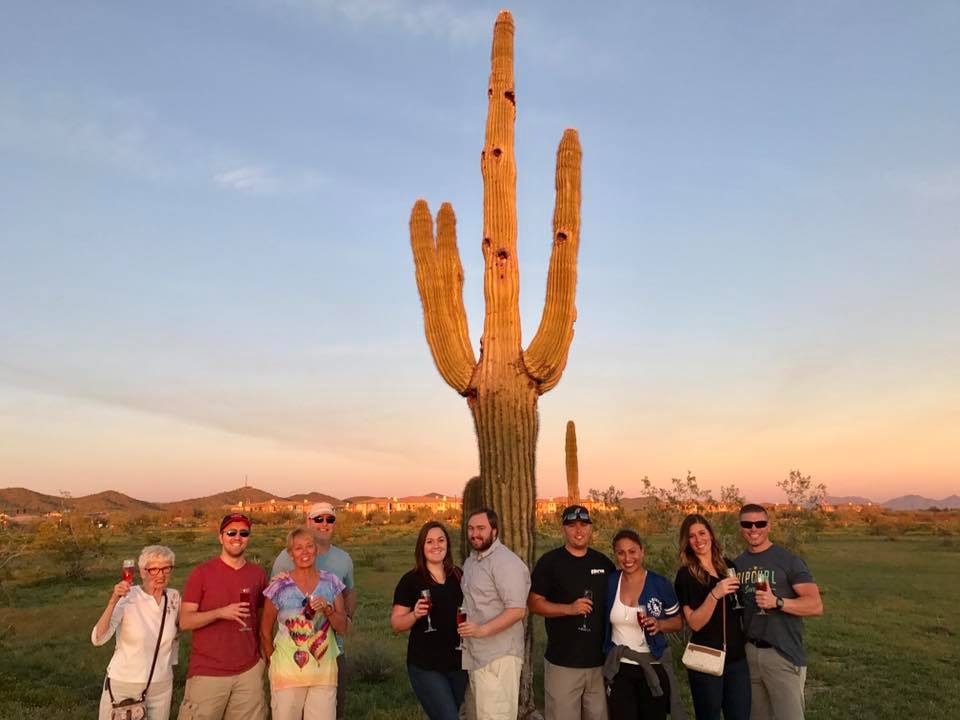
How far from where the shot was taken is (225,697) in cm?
427

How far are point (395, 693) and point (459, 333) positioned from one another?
186 inches

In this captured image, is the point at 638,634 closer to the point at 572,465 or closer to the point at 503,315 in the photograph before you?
the point at 503,315

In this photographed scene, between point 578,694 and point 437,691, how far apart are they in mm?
874

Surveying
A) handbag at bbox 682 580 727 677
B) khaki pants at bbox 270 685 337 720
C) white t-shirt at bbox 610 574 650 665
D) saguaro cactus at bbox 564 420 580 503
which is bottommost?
khaki pants at bbox 270 685 337 720

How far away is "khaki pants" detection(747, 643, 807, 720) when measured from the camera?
4.29 m

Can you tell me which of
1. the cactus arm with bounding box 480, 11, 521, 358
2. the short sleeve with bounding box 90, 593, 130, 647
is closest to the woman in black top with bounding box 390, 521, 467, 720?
the short sleeve with bounding box 90, 593, 130, 647

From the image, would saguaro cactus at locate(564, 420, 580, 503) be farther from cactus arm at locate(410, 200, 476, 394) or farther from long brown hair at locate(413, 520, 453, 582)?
long brown hair at locate(413, 520, 453, 582)

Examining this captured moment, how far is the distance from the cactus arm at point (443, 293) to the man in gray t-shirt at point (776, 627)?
417cm

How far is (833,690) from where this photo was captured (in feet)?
30.7

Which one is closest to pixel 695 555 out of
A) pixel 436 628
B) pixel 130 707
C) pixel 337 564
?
pixel 436 628

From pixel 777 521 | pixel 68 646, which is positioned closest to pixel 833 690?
pixel 777 521

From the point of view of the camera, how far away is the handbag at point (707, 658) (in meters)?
4.27

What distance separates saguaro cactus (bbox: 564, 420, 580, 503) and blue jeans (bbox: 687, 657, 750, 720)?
12.6 m

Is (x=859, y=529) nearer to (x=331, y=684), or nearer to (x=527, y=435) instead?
(x=527, y=435)
